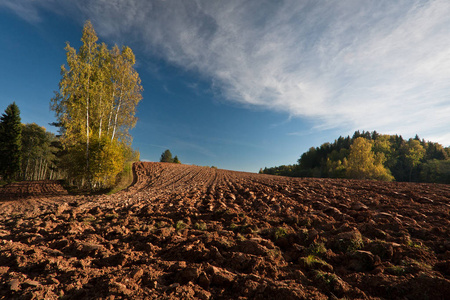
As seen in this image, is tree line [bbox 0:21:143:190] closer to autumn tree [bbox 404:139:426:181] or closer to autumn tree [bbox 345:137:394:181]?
autumn tree [bbox 345:137:394:181]

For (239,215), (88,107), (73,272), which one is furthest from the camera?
(88,107)

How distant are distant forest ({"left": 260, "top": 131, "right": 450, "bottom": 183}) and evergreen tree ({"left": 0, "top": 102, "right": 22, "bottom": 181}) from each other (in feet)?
217

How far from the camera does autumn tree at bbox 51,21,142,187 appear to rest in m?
15.5

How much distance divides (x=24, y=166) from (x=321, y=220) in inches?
2254

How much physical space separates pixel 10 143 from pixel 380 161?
74.9m

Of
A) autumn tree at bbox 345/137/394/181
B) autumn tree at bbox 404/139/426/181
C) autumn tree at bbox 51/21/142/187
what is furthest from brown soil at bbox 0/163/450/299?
autumn tree at bbox 404/139/426/181

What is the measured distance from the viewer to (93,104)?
55.1 ft

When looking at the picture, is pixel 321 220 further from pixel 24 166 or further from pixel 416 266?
pixel 24 166

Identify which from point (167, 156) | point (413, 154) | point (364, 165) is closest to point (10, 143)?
point (167, 156)

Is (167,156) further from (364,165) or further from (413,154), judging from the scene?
(413,154)

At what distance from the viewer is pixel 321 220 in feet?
18.5

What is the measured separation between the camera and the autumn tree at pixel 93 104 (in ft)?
50.8

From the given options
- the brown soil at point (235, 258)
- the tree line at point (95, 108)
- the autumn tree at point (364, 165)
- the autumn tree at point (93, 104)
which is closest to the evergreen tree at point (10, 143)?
the tree line at point (95, 108)

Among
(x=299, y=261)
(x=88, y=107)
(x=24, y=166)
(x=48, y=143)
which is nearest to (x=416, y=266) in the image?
(x=299, y=261)
